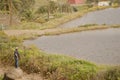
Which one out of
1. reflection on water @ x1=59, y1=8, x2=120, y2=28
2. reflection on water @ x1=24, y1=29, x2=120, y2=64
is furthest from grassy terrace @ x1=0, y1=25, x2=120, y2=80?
reflection on water @ x1=59, y1=8, x2=120, y2=28

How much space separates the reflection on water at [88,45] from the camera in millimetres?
30264

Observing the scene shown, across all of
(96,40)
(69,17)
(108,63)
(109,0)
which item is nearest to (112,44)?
(96,40)

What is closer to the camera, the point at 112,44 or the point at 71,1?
the point at 112,44

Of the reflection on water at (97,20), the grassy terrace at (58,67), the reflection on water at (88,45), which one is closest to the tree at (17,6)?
the reflection on water at (97,20)

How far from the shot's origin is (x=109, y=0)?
4119 inches

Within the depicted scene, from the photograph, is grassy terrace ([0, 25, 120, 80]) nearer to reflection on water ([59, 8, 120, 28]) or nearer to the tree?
reflection on water ([59, 8, 120, 28])

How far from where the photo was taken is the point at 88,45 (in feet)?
121

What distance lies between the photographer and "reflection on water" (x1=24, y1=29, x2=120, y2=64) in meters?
30.3

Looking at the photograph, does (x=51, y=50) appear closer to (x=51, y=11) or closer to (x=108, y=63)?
(x=108, y=63)

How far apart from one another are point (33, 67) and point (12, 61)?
11.7ft

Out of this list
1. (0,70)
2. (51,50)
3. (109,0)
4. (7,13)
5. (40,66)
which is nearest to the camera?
(40,66)

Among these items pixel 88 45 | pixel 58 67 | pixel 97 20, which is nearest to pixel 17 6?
pixel 97 20

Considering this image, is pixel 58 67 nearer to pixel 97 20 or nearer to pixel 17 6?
pixel 97 20

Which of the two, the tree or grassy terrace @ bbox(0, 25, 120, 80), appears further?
the tree
